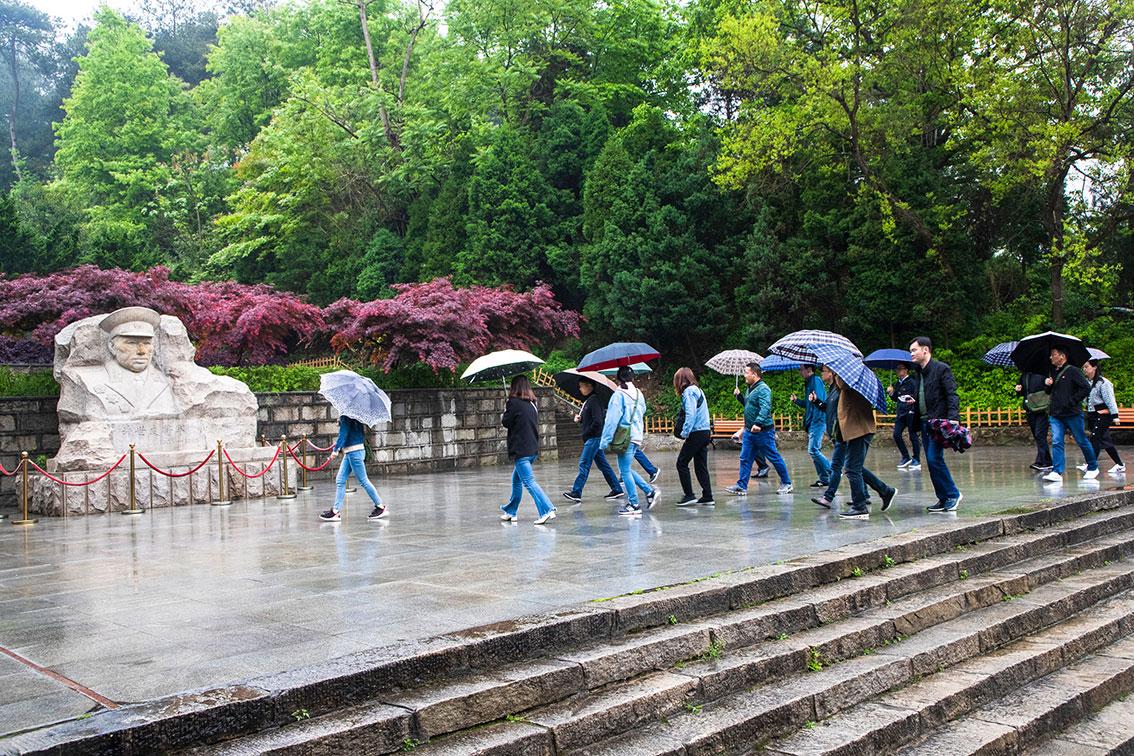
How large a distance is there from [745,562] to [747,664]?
187cm

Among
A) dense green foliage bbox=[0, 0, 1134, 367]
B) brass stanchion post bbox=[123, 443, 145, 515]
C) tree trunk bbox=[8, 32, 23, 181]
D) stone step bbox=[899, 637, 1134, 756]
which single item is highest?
tree trunk bbox=[8, 32, 23, 181]

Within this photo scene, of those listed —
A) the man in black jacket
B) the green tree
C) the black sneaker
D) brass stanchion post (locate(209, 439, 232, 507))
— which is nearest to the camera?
the man in black jacket

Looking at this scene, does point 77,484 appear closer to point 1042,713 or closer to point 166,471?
point 166,471

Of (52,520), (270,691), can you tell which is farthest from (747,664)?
(52,520)

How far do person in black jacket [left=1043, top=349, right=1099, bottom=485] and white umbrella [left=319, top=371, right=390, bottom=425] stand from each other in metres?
8.17

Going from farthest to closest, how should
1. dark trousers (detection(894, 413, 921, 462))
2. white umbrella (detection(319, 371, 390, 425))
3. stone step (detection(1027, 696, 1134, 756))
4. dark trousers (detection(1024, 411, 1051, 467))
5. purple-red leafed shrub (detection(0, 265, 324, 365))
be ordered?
purple-red leafed shrub (detection(0, 265, 324, 365)), dark trousers (detection(1024, 411, 1051, 467)), dark trousers (detection(894, 413, 921, 462)), white umbrella (detection(319, 371, 390, 425)), stone step (detection(1027, 696, 1134, 756))

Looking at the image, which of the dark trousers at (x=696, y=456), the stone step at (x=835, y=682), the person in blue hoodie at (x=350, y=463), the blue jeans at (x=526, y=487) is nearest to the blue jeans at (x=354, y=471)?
the person in blue hoodie at (x=350, y=463)

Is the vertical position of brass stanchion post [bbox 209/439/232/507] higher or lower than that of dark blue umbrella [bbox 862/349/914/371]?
lower

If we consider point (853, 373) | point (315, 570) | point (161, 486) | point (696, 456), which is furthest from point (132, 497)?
point (853, 373)

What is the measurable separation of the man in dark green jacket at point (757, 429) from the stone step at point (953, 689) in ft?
15.6

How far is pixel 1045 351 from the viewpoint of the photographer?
11.9m

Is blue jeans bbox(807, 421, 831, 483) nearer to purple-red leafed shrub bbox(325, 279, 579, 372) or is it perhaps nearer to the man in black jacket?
the man in black jacket

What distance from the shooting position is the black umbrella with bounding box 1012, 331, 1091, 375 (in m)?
11.6

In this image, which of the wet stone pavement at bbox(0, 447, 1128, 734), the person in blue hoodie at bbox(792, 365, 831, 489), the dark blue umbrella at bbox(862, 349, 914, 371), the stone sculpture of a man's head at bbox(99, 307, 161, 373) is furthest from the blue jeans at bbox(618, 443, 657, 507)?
the stone sculpture of a man's head at bbox(99, 307, 161, 373)
